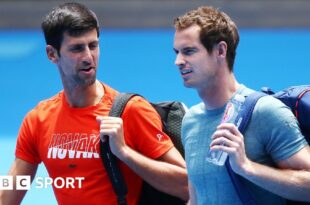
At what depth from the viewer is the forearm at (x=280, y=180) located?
327cm

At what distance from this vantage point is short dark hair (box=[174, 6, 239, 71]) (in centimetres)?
362

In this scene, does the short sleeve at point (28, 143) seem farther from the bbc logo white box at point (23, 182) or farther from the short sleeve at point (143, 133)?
the short sleeve at point (143, 133)

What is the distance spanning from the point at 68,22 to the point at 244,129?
1.25 m

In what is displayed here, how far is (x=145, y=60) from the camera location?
38.2ft

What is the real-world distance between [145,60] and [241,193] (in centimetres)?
830

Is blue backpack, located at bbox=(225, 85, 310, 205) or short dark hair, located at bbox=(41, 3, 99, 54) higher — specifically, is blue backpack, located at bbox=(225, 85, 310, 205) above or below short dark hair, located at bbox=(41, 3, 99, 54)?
below

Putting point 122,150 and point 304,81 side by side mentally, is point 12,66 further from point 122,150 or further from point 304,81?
point 122,150

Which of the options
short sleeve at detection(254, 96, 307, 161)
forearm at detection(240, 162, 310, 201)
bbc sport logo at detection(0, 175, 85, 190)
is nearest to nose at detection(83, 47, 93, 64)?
bbc sport logo at detection(0, 175, 85, 190)

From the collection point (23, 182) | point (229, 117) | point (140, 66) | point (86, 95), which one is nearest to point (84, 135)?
point (86, 95)

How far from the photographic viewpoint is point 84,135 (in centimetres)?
418

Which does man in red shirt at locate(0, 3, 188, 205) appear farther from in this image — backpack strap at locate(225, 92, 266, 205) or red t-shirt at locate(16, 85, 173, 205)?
backpack strap at locate(225, 92, 266, 205)

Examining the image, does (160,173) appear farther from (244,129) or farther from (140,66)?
(140,66)

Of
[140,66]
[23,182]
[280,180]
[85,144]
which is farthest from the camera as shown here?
[140,66]

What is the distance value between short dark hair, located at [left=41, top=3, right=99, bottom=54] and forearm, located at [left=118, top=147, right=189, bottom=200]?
26.7 inches
